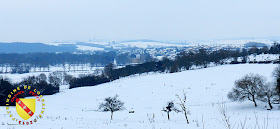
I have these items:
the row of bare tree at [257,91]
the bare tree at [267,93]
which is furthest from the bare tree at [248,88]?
the bare tree at [267,93]

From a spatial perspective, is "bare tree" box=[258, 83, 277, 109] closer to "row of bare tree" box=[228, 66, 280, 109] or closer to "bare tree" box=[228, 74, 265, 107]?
"row of bare tree" box=[228, 66, 280, 109]

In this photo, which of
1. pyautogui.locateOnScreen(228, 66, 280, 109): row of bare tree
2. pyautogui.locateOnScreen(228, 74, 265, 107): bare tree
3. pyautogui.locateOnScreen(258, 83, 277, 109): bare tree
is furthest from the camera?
pyautogui.locateOnScreen(228, 74, 265, 107): bare tree

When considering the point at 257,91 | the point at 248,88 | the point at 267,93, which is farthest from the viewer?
the point at 248,88

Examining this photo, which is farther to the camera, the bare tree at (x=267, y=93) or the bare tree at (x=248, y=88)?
the bare tree at (x=248, y=88)

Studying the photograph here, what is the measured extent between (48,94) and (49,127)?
47.5 metres

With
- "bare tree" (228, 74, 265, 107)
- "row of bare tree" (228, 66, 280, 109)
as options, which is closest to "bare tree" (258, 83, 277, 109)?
"row of bare tree" (228, 66, 280, 109)

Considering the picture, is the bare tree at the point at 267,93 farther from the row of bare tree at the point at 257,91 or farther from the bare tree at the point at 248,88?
the bare tree at the point at 248,88

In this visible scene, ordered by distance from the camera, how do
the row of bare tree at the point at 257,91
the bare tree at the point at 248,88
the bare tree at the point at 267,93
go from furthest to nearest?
1. the bare tree at the point at 248,88
2. the row of bare tree at the point at 257,91
3. the bare tree at the point at 267,93

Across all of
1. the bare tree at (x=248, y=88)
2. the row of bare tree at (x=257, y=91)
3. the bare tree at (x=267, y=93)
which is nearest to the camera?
the bare tree at (x=267, y=93)

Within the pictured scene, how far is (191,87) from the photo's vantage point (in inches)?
1809

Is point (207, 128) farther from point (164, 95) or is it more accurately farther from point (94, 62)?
point (94, 62)

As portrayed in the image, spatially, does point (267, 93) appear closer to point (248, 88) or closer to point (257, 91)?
point (257, 91)

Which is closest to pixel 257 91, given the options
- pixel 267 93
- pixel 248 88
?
pixel 248 88

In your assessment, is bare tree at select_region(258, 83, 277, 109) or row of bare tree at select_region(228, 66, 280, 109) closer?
bare tree at select_region(258, 83, 277, 109)
